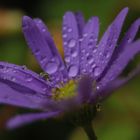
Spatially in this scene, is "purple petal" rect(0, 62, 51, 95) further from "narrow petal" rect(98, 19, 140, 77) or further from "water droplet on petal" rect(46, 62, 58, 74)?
"narrow petal" rect(98, 19, 140, 77)

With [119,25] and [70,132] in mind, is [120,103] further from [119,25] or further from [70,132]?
[119,25]

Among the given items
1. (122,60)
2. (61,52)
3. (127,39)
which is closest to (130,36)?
(127,39)

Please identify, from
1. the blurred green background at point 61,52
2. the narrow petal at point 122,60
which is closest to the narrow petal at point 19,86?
the narrow petal at point 122,60

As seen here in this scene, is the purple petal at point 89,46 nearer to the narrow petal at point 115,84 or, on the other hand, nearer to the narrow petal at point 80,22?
the narrow petal at point 80,22

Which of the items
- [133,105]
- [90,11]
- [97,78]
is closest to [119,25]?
[97,78]

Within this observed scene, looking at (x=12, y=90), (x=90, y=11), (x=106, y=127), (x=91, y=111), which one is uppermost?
(x=90, y=11)

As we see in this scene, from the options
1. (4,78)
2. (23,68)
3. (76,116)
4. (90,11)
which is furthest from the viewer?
(90,11)

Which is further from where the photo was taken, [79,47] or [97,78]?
[79,47]
